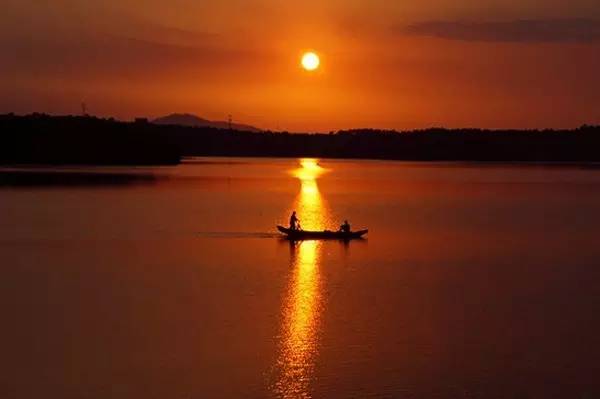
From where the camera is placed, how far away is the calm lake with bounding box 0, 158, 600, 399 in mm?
16250

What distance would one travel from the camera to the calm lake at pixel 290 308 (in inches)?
640

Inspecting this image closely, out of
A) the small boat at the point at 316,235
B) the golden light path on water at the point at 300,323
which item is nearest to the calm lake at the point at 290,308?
the golden light path on water at the point at 300,323

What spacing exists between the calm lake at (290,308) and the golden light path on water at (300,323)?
7 cm

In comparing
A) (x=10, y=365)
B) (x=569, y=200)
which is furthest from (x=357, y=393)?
(x=569, y=200)

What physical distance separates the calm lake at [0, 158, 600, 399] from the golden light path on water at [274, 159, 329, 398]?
0.22 feet

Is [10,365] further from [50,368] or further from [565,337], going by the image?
[565,337]

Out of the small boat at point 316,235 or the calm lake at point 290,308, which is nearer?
the calm lake at point 290,308

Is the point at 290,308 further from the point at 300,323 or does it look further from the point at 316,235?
the point at 316,235

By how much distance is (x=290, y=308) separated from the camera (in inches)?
901

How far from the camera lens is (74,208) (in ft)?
168

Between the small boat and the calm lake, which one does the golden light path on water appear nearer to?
the calm lake

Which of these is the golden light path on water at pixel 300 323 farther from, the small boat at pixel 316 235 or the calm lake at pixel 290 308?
the small boat at pixel 316 235

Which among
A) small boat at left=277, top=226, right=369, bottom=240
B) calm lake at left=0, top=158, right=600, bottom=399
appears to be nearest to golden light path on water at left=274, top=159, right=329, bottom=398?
calm lake at left=0, top=158, right=600, bottom=399

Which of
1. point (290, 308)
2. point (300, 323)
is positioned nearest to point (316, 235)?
point (290, 308)
